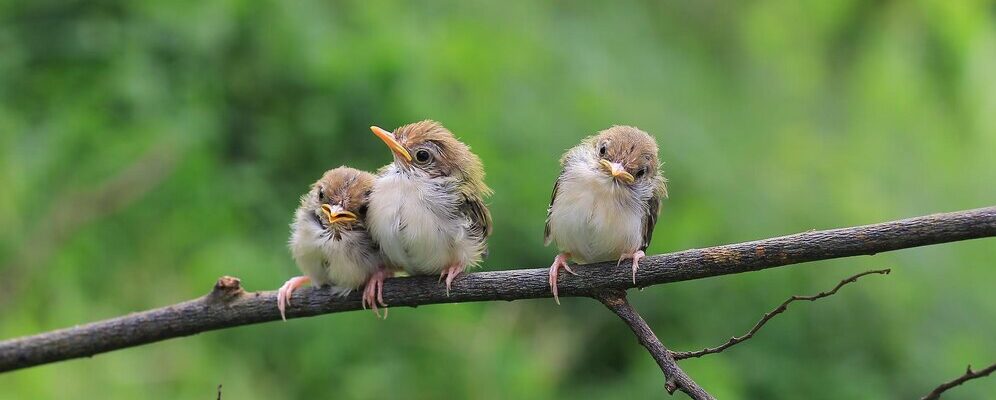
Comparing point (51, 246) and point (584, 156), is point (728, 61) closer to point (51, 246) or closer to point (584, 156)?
point (584, 156)

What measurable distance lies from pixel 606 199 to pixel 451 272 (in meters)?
0.51

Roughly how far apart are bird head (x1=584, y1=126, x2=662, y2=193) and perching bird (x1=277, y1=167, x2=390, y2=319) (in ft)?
2.54

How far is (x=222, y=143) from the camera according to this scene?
6090 mm

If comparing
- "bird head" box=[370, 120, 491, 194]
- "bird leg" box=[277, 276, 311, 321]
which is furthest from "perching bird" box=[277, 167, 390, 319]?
"bird head" box=[370, 120, 491, 194]

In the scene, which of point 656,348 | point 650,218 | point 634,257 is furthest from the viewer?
point 650,218

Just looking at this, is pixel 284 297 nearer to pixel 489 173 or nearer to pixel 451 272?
pixel 451 272

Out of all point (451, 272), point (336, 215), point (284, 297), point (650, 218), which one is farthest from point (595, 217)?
point (284, 297)

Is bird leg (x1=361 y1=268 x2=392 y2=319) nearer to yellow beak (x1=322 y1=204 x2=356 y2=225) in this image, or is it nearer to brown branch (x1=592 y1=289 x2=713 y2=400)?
yellow beak (x1=322 y1=204 x2=356 y2=225)

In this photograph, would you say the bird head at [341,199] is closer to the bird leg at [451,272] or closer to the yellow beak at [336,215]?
the yellow beak at [336,215]

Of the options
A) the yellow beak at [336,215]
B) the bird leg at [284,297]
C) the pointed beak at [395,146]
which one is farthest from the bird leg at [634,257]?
the bird leg at [284,297]

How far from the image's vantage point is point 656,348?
260cm

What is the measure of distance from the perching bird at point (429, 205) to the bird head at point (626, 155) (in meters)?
0.43

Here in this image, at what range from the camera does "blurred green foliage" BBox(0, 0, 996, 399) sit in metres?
5.09

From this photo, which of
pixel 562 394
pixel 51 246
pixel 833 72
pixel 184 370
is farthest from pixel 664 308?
pixel 51 246
